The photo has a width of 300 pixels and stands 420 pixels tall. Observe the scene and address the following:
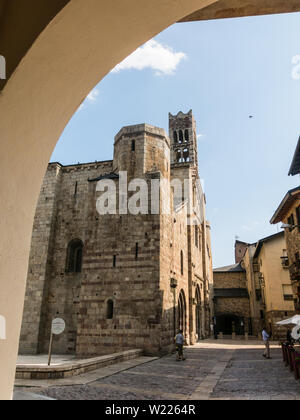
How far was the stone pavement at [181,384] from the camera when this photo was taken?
24.6 feet

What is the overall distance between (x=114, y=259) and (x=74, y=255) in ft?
17.3

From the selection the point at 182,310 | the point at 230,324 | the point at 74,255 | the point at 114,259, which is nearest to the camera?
the point at 114,259

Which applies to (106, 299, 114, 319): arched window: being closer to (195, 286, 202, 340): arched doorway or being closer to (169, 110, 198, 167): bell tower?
(195, 286, 202, 340): arched doorway

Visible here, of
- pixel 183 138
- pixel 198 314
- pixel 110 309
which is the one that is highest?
pixel 183 138

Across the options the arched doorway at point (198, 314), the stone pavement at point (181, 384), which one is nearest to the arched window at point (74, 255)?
the stone pavement at point (181, 384)

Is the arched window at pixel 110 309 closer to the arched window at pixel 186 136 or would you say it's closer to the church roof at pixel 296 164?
the church roof at pixel 296 164

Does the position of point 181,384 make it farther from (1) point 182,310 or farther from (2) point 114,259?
(1) point 182,310

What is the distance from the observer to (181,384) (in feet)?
30.0

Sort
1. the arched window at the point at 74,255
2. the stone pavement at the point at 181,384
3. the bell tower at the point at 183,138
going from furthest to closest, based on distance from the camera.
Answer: the bell tower at the point at 183,138 → the arched window at the point at 74,255 → the stone pavement at the point at 181,384

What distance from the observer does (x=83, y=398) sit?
7.00 meters

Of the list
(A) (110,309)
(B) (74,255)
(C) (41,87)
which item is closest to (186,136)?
(B) (74,255)

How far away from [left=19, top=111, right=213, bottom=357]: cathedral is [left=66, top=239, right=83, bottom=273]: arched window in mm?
66

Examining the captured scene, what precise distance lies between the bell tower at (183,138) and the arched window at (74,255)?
23231mm

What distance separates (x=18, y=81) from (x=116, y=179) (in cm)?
1683
